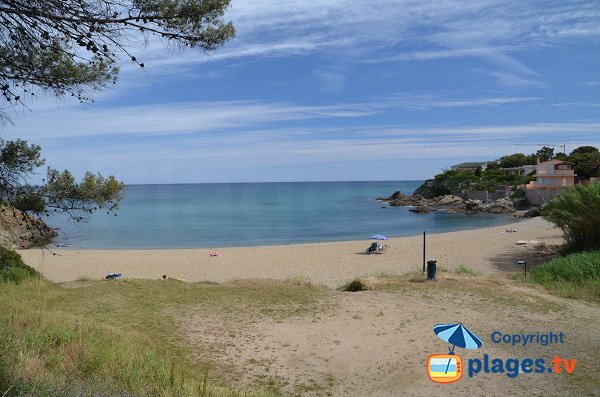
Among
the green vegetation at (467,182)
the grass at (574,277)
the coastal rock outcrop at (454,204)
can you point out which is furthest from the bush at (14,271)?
the green vegetation at (467,182)

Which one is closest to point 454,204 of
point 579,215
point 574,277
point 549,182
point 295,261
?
point 549,182

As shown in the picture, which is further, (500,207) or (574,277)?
(500,207)

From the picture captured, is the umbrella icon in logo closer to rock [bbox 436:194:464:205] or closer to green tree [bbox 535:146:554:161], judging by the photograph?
rock [bbox 436:194:464:205]

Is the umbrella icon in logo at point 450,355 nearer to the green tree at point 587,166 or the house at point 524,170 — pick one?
the green tree at point 587,166

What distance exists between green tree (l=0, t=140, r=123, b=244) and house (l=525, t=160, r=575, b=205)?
57.7 meters

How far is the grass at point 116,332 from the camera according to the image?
4562 millimetres

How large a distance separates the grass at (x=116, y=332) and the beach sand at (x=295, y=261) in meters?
5.65

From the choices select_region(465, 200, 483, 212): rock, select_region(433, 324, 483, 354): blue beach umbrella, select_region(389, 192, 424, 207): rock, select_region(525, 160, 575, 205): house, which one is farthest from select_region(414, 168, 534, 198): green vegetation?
select_region(433, 324, 483, 354): blue beach umbrella

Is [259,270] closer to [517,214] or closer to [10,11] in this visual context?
[10,11]

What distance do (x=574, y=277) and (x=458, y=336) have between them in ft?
21.1

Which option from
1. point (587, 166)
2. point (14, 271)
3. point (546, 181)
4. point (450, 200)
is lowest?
point (14, 271)

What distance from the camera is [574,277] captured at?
13172 mm

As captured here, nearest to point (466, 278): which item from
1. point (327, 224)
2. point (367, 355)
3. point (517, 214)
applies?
point (367, 355)

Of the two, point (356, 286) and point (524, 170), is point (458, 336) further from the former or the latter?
point (524, 170)
